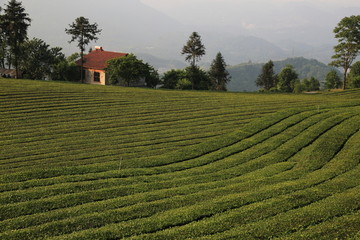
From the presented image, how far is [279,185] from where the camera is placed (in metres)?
16.4

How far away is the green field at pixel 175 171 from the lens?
12836 mm

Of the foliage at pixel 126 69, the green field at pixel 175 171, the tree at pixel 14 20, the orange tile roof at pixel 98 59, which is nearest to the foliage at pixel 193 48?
the foliage at pixel 126 69

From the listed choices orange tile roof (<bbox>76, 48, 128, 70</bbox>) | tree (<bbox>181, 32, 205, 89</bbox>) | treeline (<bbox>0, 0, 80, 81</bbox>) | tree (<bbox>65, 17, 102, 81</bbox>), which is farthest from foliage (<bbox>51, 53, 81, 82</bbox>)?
tree (<bbox>181, 32, 205, 89</bbox>)

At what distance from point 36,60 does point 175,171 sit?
73.8 meters

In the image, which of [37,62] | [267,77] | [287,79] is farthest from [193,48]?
[287,79]

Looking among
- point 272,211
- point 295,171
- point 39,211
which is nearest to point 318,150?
point 295,171

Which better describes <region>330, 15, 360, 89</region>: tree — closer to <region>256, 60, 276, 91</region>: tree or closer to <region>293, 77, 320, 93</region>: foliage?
<region>293, 77, 320, 93</region>: foliage

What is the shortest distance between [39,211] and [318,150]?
17.9m

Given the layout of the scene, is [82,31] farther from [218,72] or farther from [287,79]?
[287,79]

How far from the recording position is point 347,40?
63250 mm

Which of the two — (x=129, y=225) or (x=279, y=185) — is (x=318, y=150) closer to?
(x=279, y=185)

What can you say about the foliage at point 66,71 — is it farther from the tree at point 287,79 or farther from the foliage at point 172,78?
the tree at point 287,79

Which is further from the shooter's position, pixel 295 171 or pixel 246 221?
pixel 295 171

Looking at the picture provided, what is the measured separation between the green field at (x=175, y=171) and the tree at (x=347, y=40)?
3298 centimetres
